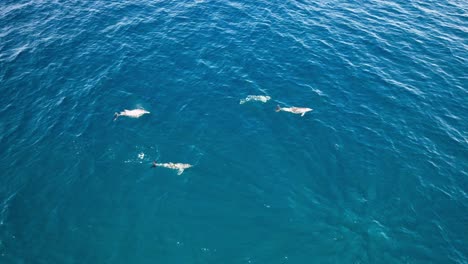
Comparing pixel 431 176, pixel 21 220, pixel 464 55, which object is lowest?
pixel 21 220

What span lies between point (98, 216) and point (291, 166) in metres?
24.0

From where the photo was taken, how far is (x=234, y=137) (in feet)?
147

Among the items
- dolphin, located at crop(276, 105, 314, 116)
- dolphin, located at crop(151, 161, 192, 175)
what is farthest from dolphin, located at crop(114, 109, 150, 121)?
dolphin, located at crop(276, 105, 314, 116)

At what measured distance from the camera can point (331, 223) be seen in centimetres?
3538

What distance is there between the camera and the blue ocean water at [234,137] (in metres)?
34.3

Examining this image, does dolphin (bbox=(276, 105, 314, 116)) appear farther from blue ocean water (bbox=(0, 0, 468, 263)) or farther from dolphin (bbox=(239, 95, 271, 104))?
dolphin (bbox=(239, 95, 271, 104))

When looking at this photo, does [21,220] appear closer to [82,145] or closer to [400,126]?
[82,145]

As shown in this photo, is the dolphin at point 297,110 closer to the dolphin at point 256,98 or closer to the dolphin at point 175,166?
the dolphin at point 256,98

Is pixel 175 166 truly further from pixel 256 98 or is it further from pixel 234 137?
pixel 256 98

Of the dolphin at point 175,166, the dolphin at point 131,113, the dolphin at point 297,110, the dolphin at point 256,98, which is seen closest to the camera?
the dolphin at point 175,166

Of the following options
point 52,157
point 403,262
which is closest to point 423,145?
point 403,262

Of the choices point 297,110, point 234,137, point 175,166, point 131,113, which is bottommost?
point 175,166

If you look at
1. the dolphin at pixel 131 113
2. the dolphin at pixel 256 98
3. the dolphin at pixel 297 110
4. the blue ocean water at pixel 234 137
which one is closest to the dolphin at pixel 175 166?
the blue ocean water at pixel 234 137

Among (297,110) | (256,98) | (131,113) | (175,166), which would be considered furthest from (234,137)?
(131,113)
